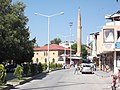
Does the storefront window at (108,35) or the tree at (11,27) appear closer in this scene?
the tree at (11,27)

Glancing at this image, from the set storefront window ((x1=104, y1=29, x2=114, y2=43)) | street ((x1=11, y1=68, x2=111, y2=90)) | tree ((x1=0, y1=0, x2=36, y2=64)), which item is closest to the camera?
street ((x1=11, y1=68, x2=111, y2=90))

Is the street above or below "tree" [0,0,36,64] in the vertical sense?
below

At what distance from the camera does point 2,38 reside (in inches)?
1453

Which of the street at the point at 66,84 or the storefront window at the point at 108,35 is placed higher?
the storefront window at the point at 108,35

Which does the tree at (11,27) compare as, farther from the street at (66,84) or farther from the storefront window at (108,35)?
the storefront window at (108,35)

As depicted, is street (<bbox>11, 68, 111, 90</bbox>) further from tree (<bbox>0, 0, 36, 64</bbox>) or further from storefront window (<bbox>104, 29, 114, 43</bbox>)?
storefront window (<bbox>104, 29, 114, 43</bbox>)

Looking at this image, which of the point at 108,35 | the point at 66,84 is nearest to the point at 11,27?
the point at 66,84

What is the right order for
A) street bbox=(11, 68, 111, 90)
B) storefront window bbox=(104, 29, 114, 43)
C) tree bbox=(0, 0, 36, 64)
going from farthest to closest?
storefront window bbox=(104, 29, 114, 43) < tree bbox=(0, 0, 36, 64) < street bbox=(11, 68, 111, 90)

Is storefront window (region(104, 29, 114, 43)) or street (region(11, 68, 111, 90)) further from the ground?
storefront window (region(104, 29, 114, 43))

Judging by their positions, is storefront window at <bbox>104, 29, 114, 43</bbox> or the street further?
storefront window at <bbox>104, 29, 114, 43</bbox>

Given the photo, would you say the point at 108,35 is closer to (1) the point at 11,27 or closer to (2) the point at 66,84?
(1) the point at 11,27

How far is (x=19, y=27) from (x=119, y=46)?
1604 cm

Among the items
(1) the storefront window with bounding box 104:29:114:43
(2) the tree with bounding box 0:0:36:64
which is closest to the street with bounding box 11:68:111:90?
(2) the tree with bounding box 0:0:36:64

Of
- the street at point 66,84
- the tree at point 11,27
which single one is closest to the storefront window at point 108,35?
the tree at point 11,27
